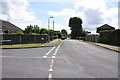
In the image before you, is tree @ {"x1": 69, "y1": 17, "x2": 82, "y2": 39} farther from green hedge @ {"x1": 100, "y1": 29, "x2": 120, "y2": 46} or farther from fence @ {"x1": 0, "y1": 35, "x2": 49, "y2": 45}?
green hedge @ {"x1": 100, "y1": 29, "x2": 120, "y2": 46}

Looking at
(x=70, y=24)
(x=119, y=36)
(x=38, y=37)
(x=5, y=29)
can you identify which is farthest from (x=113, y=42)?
(x=70, y=24)

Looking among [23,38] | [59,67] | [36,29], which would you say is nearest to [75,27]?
[36,29]

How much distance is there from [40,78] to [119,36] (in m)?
20.0

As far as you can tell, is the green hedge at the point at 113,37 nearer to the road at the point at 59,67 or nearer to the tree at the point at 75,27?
the road at the point at 59,67

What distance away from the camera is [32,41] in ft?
107

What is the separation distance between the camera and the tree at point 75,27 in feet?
273

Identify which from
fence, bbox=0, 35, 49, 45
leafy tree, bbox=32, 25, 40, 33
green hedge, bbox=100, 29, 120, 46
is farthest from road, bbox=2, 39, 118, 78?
leafy tree, bbox=32, 25, 40, 33

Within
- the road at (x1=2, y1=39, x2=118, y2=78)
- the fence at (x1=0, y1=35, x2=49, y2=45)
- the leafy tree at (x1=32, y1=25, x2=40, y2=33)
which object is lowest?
the road at (x1=2, y1=39, x2=118, y2=78)

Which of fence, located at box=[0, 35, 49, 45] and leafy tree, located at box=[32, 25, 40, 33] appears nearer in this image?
fence, located at box=[0, 35, 49, 45]

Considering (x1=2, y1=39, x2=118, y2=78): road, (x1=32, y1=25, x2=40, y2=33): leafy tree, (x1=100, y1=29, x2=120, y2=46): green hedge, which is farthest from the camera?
(x1=32, y1=25, x2=40, y2=33): leafy tree

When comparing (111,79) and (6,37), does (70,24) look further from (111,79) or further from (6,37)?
(111,79)

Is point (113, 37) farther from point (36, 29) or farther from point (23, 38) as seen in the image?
point (36, 29)

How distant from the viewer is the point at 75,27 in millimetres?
84375

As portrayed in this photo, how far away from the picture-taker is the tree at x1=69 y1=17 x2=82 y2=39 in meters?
83.2
